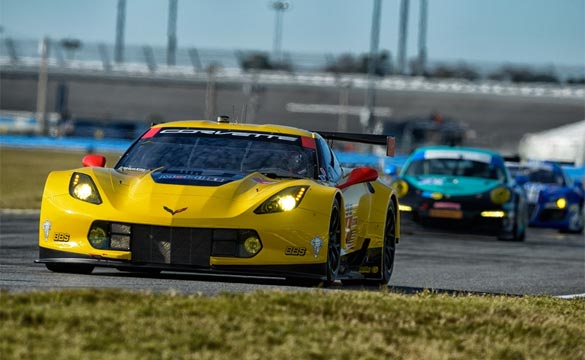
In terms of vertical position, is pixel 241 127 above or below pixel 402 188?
above

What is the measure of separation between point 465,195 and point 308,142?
382 inches

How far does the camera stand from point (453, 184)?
67.4ft

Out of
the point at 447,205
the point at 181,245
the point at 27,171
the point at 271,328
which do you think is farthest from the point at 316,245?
the point at 27,171

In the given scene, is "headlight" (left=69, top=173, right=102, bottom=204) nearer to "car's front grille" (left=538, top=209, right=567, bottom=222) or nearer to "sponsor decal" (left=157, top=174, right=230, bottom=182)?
"sponsor decal" (left=157, top=174, right=230, bottom=182)

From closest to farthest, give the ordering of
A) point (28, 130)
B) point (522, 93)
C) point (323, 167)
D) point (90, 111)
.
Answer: point (323, 167), point (28, 130), point (522, 93), point (90, 111)

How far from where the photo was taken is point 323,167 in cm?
1073

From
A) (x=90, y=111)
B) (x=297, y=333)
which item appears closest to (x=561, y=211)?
(x=297, y=333)

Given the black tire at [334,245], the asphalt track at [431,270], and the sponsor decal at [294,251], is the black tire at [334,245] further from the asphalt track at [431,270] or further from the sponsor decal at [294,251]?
the sponsor decal at [294,251]

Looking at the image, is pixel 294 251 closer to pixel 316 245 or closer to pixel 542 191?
pixel 316 245

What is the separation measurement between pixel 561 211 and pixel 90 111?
8356 cm

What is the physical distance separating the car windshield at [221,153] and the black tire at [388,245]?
126 cm

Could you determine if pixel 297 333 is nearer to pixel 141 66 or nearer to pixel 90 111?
pixel 141 66

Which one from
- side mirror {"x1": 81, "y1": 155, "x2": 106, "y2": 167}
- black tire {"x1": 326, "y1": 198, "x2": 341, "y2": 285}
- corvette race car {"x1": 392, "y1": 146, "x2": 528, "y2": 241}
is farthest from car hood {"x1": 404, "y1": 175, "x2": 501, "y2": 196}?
black tire {"x1": 326, "y1": 198, "x2": 341, "y2": 285}

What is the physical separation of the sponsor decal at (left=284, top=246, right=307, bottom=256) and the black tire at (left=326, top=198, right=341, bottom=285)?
0.27m
